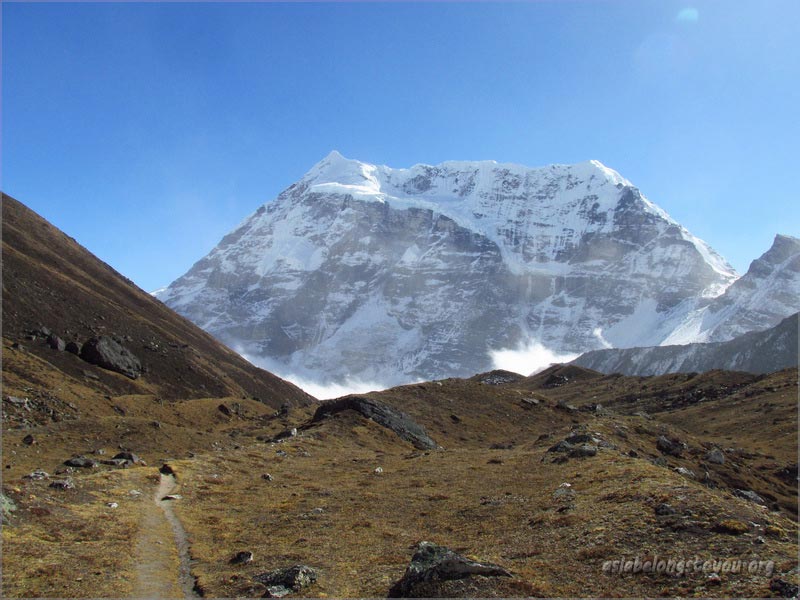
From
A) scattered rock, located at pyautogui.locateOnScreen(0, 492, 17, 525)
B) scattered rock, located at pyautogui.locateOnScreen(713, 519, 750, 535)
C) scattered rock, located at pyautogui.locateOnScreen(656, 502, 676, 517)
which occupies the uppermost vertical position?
scattered rock, located at pyautogui.locateOnScreen(656, 502, 676, 517)

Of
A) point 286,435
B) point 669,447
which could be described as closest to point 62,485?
point 286,435

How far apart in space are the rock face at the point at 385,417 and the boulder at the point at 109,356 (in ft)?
165

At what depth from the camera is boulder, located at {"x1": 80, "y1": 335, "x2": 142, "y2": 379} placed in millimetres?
A: 92812

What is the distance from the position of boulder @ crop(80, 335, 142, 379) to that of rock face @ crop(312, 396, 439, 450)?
1980 inches

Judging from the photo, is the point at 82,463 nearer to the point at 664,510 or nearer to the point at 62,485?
the point at 62,485

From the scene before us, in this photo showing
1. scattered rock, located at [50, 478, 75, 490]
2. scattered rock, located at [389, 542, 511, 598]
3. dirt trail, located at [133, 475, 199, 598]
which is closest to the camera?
scattered rock, located at [389, 542, 511, 598]

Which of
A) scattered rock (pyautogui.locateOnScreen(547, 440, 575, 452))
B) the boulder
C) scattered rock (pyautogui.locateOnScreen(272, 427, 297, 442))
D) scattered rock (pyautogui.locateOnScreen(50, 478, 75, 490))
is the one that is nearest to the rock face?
scattered rock (pyautogui.locateOnScreen(272, 427, 297, 442))

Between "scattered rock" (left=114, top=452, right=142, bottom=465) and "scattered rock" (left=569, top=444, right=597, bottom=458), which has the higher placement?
"scattered rock" (left=569, top=444, right=597, bottom=458)

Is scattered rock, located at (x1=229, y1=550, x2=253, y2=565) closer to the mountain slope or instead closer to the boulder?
the mountain slope

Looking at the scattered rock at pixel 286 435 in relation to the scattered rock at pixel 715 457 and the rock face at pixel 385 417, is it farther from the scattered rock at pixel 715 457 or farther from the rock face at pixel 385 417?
the scattered rock at pixel 715 457

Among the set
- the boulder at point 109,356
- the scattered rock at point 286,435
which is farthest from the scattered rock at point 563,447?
the boulder at point 109,356

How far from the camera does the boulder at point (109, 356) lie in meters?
92.8

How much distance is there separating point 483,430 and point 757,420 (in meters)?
53.0

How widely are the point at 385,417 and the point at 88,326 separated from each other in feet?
248
